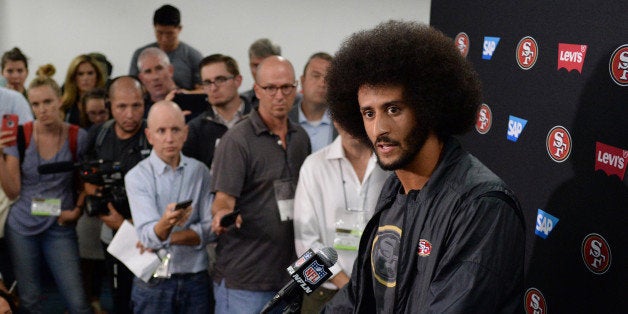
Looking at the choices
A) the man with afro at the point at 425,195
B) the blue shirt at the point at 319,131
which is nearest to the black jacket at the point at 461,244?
the man with afro at the point at 425,195

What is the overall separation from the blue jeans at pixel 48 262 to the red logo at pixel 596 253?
3.04 meters

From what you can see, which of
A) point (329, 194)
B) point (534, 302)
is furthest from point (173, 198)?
point (534, 302)

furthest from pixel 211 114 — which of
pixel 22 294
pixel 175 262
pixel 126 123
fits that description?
pixel 22 294

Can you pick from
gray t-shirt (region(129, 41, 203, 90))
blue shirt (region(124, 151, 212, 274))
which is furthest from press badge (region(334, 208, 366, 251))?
gray t-shirt (region(129, 41, 203, 90))

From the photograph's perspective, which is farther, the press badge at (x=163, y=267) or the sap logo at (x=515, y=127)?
the press badge at (x=163, y=267)

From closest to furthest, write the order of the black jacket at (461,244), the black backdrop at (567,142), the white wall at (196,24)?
1. the black jacket at (461,244)
2. the black backdrop at (567,142)
3. the white wall at (196,24)

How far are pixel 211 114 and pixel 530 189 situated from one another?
2.19 meters

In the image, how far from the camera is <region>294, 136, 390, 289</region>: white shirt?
312 centimetres

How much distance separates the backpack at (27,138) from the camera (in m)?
4.08

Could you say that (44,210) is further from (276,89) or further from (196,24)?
(196,24)

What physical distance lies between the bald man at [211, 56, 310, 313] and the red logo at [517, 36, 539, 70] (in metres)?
1.24

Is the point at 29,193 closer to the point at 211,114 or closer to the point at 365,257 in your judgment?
the point at 211,114

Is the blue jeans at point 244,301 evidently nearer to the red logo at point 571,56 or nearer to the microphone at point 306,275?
the microphone at point 306,275

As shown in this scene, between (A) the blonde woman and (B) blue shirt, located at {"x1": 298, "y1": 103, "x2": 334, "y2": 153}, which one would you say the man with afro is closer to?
(B) blue shirt, located at {"x1": 298, "y1": 103, "x2": 334, "y2": 153}
